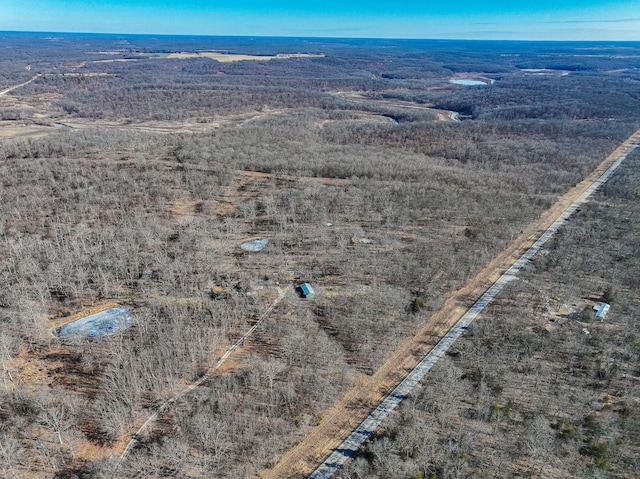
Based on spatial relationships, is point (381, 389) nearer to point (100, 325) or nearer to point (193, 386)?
point (193, 386)

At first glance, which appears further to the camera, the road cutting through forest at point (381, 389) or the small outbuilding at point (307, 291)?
the small outbuilding at point (307, 291)

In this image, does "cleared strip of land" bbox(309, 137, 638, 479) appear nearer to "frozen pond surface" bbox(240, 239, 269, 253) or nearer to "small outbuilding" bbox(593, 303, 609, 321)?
"small outbuilding" bbox(593, 303, 609, 321)

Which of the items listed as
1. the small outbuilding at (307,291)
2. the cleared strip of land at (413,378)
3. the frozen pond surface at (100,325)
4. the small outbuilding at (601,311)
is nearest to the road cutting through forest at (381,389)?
the cleared strip of land at (413,378)

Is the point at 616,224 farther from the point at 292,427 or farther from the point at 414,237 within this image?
the point at 292,427

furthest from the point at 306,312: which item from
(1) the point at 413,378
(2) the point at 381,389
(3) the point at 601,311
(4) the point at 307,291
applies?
(3) the point at 601,311

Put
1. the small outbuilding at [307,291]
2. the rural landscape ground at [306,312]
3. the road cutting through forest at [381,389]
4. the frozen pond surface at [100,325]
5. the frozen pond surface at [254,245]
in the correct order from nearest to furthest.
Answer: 1. the road cutting through forest at [381,389]
2. the rural landscape ground at [306,312]
3. the frozen pond surface at [100,325]
4. the small outbuilding at [307,291]
5. the frozen pond surface at [254,245]

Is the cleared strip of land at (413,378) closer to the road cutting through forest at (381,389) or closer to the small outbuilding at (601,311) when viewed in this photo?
the road cutting through forest at (381,389)

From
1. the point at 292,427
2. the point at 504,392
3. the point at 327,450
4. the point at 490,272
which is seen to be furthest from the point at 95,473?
the point at 490,272
